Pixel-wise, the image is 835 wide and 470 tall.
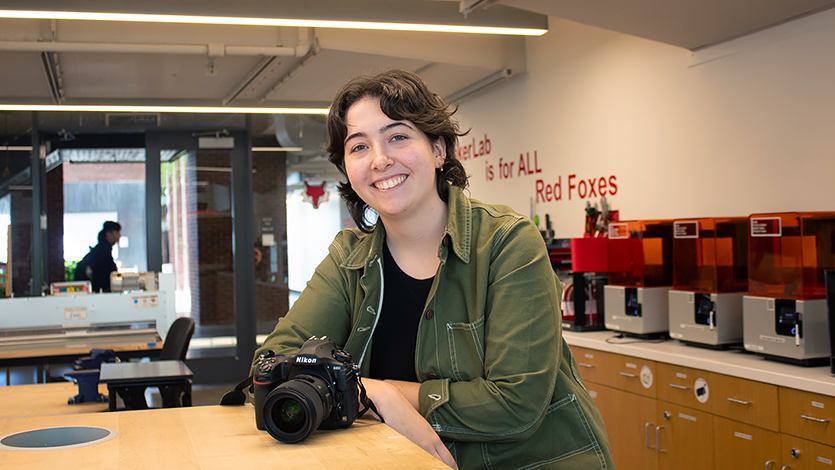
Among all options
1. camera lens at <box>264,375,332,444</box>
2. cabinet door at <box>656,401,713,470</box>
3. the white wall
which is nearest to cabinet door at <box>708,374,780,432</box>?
cabinet door at <box>656,401,713,470</box>

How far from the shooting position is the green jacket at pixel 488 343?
130cm

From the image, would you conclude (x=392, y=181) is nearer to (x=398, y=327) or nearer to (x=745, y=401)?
(x=398, y=327)

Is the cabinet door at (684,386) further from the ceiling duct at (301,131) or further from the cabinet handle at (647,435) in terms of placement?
the ceiling duct at (301,131)

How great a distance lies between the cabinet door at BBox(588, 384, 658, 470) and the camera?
3.26 meters

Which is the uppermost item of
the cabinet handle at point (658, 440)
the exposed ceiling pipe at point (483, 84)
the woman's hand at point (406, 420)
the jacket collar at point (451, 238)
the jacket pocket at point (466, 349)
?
the exposed ceiling pipe at point (483, 84)

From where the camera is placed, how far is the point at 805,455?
249cm

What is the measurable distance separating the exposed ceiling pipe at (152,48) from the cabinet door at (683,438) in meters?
3.35

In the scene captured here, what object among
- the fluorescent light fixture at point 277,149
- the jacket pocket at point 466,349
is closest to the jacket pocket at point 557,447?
the jacket pocket at point 466,349

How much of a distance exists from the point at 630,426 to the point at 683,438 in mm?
352

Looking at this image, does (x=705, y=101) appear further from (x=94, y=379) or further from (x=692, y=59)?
(x=94, y=379)

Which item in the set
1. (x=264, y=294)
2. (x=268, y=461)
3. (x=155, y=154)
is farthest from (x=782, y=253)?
(x=155, y=154)

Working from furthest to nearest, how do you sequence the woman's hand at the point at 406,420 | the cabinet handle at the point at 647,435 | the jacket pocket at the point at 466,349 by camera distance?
1. the cabinet handle at the point at 647,435
2. the jacket pocket at the point at 466,349
3. the woman's hand at the point at 406,420

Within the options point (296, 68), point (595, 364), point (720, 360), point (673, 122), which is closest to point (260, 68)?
point (296, 68)

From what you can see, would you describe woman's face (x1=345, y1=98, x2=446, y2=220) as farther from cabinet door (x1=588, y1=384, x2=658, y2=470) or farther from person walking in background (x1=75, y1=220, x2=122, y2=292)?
person walking in background (x1=75, y1=220, x2=122, y2=292)
